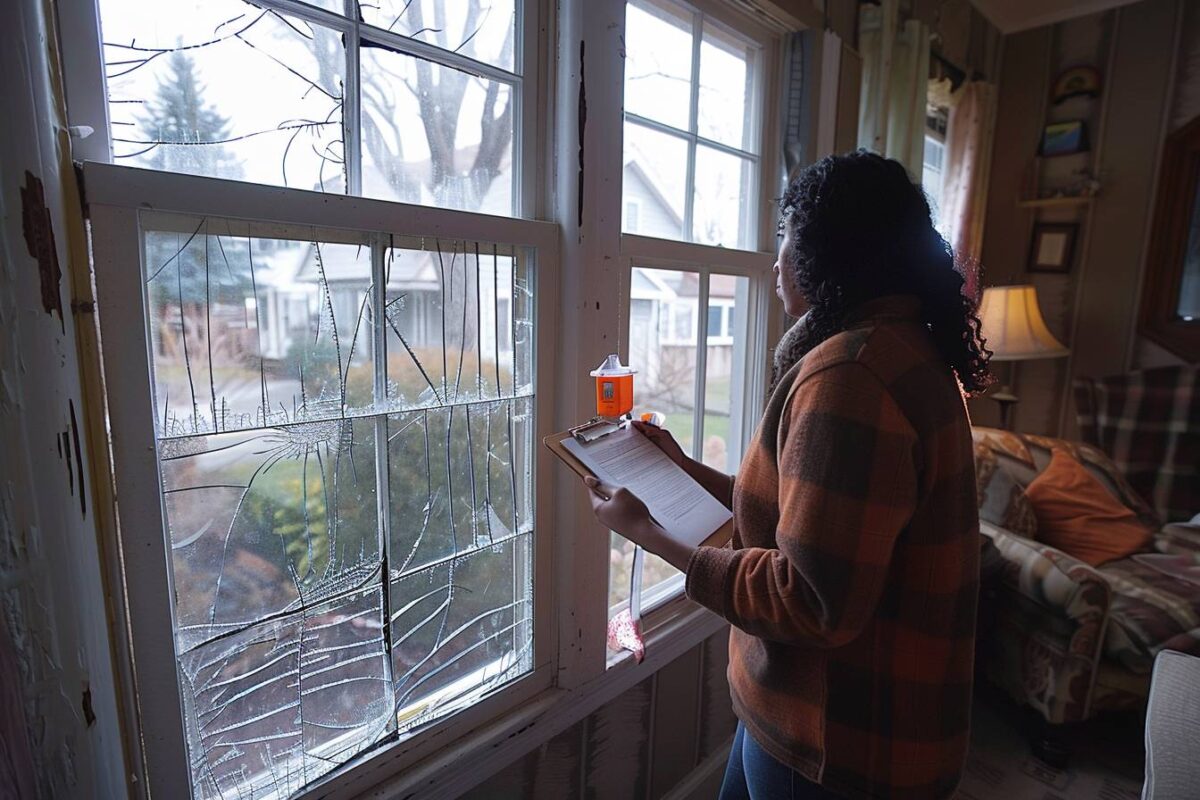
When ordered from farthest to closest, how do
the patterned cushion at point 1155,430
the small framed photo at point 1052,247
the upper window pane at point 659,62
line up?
the small framed photo at point 1052,247 < the patterned cushion at point 1155,430 < the upper window pane at point 659,62

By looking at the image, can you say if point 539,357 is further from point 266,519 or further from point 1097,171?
point 1097,171

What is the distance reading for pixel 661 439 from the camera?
1.01m

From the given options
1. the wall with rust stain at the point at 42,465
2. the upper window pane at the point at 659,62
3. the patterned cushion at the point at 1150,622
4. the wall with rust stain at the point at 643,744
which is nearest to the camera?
the wall with rust stain at the point at 42,465

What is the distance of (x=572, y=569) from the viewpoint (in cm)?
116

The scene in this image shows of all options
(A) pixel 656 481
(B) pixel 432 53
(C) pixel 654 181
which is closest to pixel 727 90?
(C) pixel 654 181

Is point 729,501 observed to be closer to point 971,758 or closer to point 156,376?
point 156,376

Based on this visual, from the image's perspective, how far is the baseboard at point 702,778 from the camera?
5.04 ft

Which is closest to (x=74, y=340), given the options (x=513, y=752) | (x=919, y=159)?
(x=513, y=752)

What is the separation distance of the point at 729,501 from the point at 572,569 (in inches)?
13.2

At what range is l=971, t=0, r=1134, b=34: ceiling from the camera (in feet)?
8.72

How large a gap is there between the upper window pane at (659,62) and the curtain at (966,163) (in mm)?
1621

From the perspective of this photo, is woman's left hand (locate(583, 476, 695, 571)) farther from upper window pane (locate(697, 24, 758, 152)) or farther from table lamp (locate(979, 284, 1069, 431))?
table lamp (locate(979, 284, 1069, 431))

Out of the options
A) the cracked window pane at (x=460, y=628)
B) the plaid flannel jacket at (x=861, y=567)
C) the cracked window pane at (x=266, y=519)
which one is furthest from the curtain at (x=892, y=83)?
the cracked window pane at (x=266, y=519)

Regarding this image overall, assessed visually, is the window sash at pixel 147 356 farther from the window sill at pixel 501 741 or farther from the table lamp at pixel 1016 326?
the table lamp at pixel 1016 326
